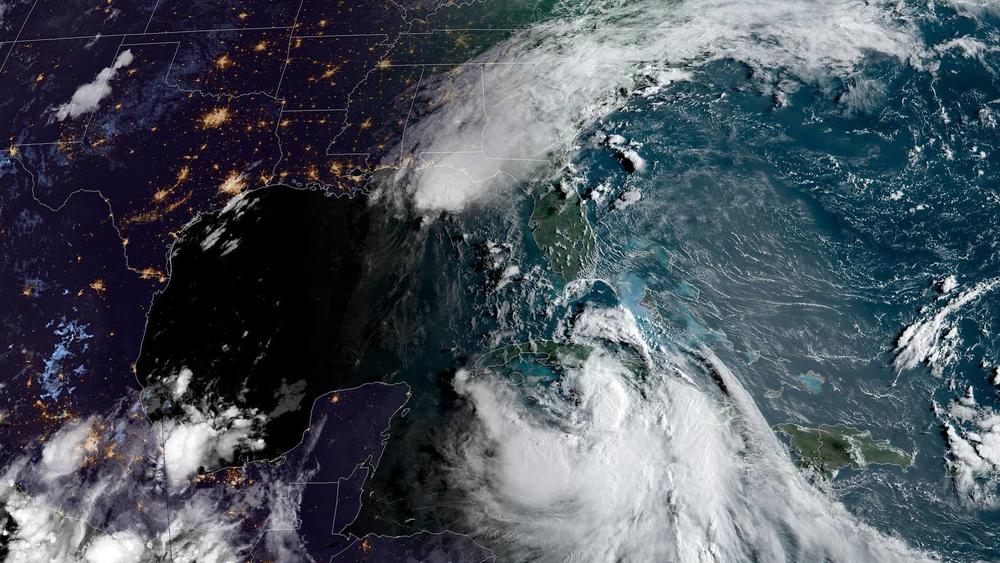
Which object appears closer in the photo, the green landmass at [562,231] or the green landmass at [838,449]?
the green landmass at [838,449]

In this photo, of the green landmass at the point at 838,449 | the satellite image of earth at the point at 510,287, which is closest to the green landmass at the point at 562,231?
the satellite image of earth at the point at 510,287

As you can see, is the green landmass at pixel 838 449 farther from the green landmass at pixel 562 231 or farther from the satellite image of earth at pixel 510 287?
the green landmass at pixel 562 231

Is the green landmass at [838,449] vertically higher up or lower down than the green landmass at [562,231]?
lower down

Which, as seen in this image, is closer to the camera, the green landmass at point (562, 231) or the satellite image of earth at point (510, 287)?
the satellite image of earth at point (510, 287)

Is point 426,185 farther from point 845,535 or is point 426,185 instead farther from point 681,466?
point 845,535

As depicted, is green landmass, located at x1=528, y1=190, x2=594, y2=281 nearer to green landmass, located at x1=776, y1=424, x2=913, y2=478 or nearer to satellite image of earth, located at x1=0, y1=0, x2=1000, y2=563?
satellite image of earth, located at x1=0, y1=0, x2=1000, y2=563

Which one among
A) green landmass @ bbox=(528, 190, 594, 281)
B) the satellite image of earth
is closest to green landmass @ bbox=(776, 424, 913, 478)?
the satellite image of earth
